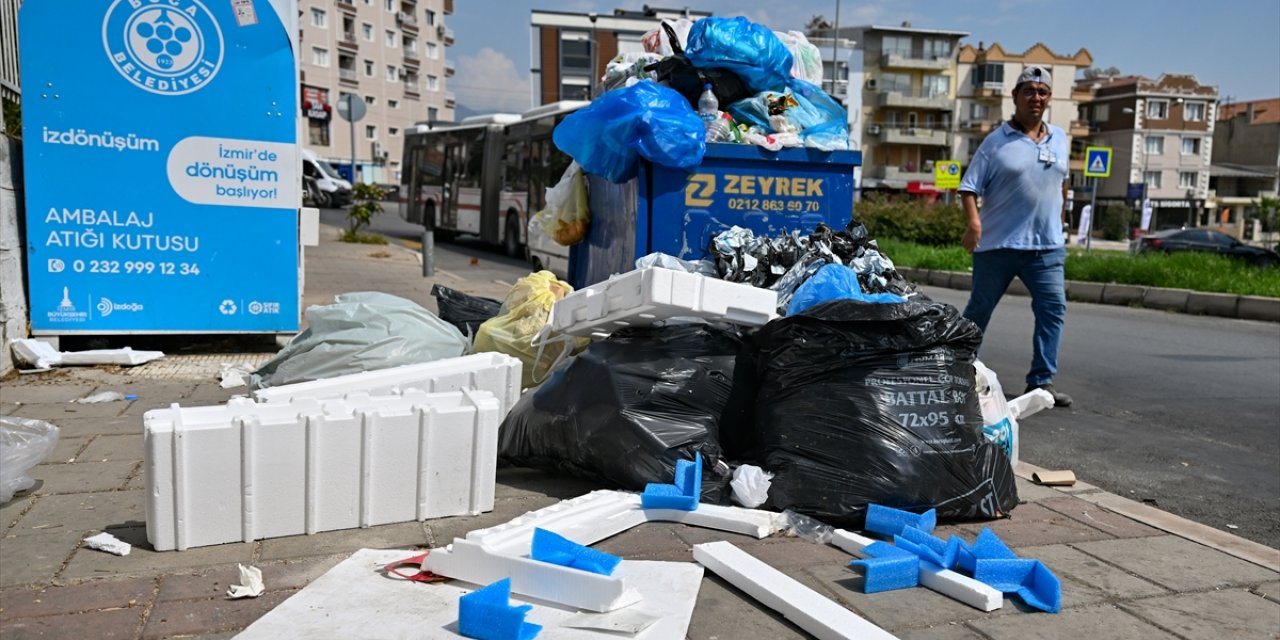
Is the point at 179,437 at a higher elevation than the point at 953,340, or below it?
below

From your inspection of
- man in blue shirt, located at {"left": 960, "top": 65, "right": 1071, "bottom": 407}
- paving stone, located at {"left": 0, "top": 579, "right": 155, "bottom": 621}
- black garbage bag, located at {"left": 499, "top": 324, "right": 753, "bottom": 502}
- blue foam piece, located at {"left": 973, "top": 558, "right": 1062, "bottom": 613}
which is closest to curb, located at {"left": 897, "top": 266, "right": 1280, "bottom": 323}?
man in blue shirt, located at {"left": 960, "top": 65, "right": 1071, "bottom": 407}

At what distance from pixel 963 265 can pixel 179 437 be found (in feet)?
53.6

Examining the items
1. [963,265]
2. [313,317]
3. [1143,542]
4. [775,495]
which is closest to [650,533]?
[775,495]

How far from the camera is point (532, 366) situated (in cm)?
458

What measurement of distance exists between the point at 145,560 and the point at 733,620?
169 centimetres

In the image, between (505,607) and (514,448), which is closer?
(505,607)

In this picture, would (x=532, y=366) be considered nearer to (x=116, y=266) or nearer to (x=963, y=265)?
(x=116, y=266)

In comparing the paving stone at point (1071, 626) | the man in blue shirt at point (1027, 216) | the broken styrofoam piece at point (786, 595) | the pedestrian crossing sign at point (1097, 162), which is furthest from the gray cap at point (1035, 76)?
the pedestrian crossing sign at point (1097, 162)

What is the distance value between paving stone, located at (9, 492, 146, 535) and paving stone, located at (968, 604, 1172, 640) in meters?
2.59

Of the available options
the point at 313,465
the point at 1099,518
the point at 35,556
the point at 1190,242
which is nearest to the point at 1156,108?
the point at 1190,242

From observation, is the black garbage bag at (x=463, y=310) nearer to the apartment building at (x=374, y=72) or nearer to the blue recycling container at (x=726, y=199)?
the blue recycling container at (x=726, y=199)

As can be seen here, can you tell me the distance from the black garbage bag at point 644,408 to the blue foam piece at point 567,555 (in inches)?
31.5

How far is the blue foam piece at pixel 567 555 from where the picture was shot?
8.00ft

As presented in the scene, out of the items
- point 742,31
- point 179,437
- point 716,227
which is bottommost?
point 179,437
